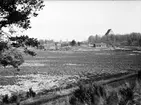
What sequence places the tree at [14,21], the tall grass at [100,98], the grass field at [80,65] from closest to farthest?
the tall grass at [100,98] < the tree at [14,21] < the grass field at [80,65]

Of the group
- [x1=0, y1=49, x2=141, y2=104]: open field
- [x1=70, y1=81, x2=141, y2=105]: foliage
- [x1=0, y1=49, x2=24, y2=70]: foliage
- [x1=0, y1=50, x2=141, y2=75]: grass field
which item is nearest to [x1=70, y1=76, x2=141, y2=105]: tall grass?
[x1=70, y1=81, x2=141, y2=105]: foliage

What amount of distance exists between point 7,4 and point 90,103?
7563mm

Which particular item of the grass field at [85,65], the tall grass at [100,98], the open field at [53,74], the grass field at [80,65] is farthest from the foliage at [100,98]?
the grass field at [85,65]

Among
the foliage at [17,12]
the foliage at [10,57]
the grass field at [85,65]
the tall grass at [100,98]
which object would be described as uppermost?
the foliage at [17,12]

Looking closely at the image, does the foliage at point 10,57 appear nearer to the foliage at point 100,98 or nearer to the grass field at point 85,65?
the foliage at point 100,98

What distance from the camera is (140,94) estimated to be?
10.8 meters

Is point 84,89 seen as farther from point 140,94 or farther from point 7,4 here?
point 7,4

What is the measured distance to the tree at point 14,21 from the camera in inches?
474

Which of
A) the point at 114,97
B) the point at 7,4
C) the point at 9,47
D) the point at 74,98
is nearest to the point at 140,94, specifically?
the point at 114,97

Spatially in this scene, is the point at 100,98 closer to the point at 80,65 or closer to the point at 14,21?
the point at 14,21

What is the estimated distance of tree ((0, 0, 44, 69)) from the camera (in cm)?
1203

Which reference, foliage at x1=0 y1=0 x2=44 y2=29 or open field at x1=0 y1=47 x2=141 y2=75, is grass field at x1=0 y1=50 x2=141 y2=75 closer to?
open field at x1=0 y1=47 x2=141 y2=75

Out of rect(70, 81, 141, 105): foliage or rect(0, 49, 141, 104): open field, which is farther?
rect(0, 49, 141, 104): open field

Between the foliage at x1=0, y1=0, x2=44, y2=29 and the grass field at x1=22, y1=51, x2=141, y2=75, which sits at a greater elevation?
the foliage at x1=0, y1=0, x2=44, y2=29
